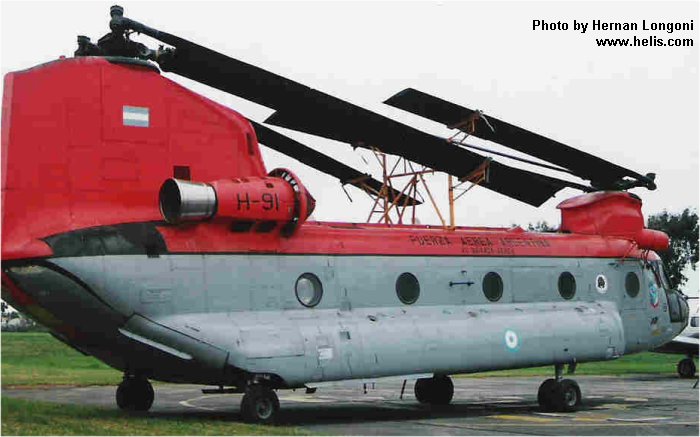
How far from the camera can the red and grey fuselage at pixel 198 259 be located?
57.7ft

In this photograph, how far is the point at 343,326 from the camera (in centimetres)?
1984

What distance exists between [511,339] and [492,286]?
1.46m

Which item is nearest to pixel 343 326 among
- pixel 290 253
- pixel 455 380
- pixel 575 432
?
pixel 290 253

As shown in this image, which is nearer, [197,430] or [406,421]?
[197,430]

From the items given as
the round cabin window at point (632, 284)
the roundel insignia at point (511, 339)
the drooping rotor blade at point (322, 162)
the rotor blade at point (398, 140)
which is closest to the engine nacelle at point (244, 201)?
the rotor blade at point (398, 140)

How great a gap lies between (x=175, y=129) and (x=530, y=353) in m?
9.81

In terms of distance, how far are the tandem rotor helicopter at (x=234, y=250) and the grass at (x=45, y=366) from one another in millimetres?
12496

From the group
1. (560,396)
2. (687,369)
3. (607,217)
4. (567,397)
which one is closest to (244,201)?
(560,396)

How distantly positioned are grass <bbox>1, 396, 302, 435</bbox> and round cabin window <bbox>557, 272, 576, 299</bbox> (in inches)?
376

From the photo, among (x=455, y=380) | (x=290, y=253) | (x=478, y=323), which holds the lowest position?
(x=455, y=380)

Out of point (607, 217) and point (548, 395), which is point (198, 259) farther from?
point (607, 217)

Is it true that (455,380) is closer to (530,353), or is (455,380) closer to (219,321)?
(530,353)

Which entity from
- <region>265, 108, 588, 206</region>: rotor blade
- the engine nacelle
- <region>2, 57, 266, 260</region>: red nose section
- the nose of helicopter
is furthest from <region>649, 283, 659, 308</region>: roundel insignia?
the nose of helicopter

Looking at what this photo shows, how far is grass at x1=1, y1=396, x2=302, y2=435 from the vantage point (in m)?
15.2
